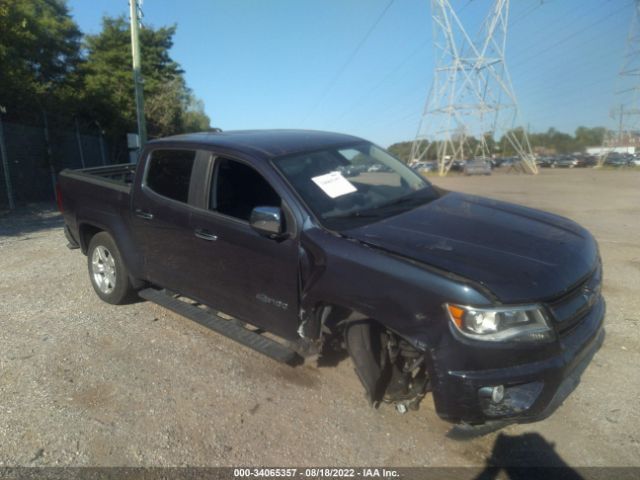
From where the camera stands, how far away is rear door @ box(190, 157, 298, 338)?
11.6 ft

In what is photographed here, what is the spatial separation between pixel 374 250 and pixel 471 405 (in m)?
1.00

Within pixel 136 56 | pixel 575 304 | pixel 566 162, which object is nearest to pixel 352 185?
pixel 575 304

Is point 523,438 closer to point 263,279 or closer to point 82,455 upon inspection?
point 263,279

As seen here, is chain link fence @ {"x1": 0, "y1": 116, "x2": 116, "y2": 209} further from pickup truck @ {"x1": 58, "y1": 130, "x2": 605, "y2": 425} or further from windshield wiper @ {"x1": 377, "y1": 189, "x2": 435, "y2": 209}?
windshield wiper @ {"x1": 377, "y1": 189, "x2": 435, "y2": 209}

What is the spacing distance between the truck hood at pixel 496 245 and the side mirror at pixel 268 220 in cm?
48

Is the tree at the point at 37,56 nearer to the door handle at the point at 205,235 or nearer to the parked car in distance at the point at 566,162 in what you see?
the door handle at the point at 205,235

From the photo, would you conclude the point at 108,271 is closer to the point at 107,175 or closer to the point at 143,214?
the point at 143,214

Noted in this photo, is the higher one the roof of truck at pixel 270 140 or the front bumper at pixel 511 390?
the roof of truck at pixel 270 140

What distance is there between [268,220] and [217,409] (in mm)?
1342

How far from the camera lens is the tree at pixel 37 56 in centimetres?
1520

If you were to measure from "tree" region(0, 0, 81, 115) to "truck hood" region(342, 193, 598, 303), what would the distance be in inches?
596

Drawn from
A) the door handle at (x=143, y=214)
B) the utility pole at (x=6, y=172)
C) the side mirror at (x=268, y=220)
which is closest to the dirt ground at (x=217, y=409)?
the door handle at (x=143, y=214)

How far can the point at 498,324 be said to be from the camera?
8.76 feet

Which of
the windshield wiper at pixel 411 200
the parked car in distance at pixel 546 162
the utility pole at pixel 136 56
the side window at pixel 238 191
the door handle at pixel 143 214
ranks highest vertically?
the utility pole at pixel 136 56
